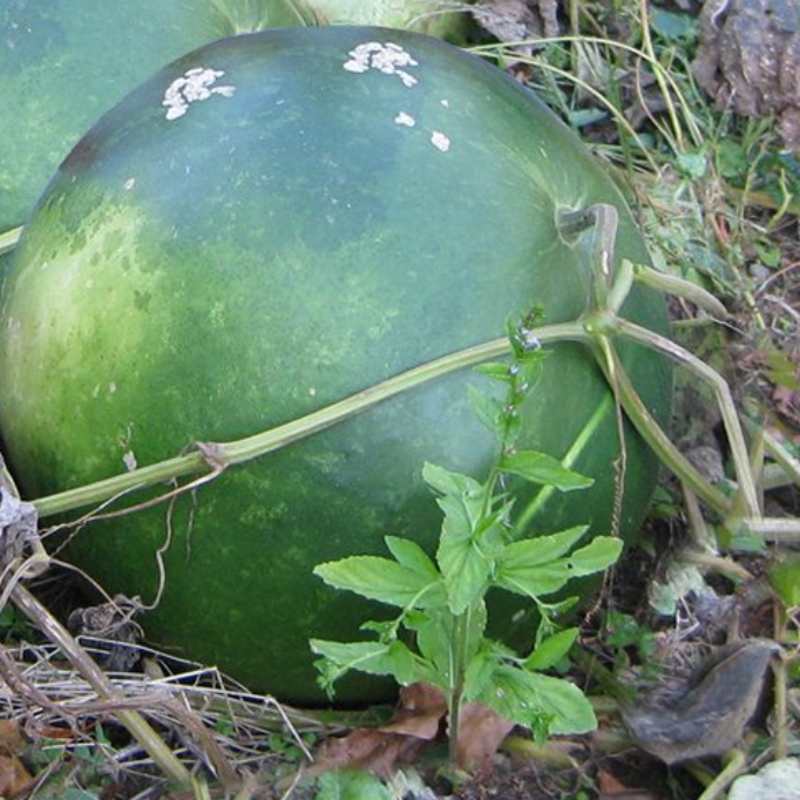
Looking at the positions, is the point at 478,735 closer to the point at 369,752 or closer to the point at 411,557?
the point at 369,752

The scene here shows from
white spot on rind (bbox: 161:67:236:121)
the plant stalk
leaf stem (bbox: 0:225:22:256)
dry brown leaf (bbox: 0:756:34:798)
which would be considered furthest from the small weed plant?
leaf stem (bbox: 0:225:22:256)

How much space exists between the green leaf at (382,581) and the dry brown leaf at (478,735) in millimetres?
340

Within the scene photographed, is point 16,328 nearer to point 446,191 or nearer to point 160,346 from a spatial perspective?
point 160,346

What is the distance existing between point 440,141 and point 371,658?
0.61 meters

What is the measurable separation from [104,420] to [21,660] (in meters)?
0.40

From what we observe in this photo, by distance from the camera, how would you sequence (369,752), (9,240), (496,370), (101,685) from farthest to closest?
(9,240) < (369,752) < (101,685) < (496,370)

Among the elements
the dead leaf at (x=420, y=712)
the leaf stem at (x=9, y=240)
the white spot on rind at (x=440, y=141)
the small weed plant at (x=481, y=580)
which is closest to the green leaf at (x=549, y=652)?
the small weed plant at (x=481, y=580)

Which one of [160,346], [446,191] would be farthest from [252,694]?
[446,191]

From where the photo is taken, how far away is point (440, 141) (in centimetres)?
191

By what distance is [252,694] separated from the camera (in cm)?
200

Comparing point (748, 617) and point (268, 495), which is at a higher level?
point (268, 495)

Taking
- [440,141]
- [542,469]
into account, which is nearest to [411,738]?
[542,469]

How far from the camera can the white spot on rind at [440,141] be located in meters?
1.91

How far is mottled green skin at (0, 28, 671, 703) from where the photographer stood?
1800 millimetres
